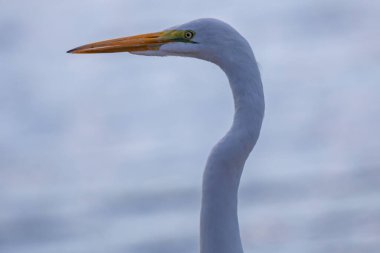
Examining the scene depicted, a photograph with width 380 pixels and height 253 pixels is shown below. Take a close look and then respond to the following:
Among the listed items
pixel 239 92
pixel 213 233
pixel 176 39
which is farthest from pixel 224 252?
pixel 176 39

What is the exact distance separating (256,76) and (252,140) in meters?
0.25

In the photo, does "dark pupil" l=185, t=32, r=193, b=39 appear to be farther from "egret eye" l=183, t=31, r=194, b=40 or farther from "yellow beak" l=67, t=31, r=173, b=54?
"yellow beak" l=67, t=31, r=173, b=54

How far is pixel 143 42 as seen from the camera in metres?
4.42

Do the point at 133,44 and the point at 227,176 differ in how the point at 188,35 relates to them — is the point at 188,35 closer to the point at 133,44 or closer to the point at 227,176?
the point at 133,44

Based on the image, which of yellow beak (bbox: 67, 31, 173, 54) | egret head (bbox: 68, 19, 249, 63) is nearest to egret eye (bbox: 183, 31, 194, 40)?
egret head (bbox: 68, 19, 249, 63)

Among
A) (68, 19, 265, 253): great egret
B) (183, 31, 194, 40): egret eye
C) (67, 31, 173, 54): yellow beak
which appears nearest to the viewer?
(68, 19, 265, 253): great egret

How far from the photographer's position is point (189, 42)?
13.7 feet

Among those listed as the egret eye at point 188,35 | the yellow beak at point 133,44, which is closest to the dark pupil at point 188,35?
the egret eye at point 188,35

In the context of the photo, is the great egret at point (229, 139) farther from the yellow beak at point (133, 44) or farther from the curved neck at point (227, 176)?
the yellow beak at point (133, 44)

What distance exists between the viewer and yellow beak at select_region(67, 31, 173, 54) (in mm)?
4355

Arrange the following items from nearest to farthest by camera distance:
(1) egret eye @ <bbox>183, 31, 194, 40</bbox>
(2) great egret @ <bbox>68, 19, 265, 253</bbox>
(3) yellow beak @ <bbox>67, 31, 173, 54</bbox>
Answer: (2) great egret @ <bbox>68, 19, 265, 253</bbox> → (1) egret eye @ <bbox>183, 31, 194, 40</bbox> → (3) yellow beak @ <bbox>67, 31, 173, 54</bbox>

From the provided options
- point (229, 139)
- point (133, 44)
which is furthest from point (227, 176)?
point (133, 44)

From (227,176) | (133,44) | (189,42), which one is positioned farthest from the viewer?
(133,44)

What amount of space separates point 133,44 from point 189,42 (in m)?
0.38
